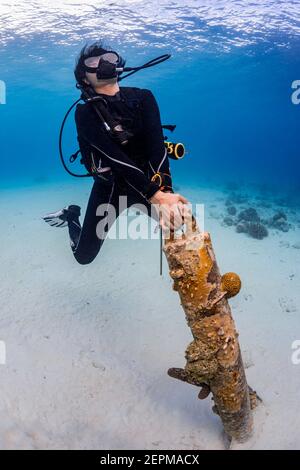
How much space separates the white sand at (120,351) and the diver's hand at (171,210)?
281 centimetres

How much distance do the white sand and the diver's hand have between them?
2.81 metres

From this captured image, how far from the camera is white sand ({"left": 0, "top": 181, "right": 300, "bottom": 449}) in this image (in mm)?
4086

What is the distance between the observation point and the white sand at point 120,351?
409cm

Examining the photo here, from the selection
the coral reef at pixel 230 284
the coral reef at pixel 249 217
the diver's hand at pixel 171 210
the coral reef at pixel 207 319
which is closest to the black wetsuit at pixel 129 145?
the diver's hand at pixel 171 210

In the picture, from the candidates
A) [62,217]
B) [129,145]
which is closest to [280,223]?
[62,217]

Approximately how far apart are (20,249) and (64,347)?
5471 millimetres

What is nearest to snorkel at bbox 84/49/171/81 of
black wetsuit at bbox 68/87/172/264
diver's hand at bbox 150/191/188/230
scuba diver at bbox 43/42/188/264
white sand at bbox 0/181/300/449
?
scuba diver at bbox 43/42/188/264

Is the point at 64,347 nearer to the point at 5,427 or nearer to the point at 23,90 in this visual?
the point at 5,427

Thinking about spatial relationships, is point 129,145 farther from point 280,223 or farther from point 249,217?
point 280,223

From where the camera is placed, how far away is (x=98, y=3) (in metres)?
15.8

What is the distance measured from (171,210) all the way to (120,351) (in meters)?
3.44

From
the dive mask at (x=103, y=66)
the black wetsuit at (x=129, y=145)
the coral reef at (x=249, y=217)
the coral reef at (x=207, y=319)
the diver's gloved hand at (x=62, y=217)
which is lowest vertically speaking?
the coral reef at (x=249, y=217)

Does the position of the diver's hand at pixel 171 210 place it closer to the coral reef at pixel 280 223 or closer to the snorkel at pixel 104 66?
the snorkel at pixel 104 66

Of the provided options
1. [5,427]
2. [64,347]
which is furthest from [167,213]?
[64,347]
